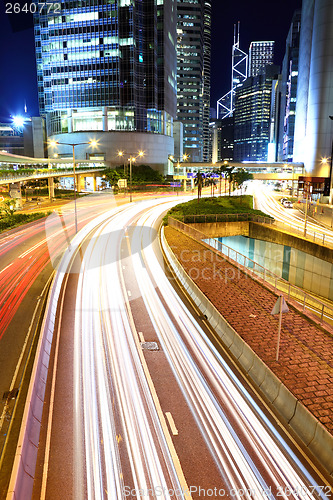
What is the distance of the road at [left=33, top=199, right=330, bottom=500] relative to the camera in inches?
352

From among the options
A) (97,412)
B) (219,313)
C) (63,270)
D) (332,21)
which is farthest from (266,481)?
(332,21)

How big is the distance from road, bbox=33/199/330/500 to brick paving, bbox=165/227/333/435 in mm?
1346

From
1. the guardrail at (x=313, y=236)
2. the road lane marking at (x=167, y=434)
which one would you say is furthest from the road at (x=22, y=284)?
the guardrail at (x=313, y=236)

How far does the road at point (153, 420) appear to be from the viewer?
894cm

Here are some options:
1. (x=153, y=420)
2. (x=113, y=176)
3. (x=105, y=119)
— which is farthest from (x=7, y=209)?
(x=105, y=119)

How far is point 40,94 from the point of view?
538 ft

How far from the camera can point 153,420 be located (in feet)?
36.5

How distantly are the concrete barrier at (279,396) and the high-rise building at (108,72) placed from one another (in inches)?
4355

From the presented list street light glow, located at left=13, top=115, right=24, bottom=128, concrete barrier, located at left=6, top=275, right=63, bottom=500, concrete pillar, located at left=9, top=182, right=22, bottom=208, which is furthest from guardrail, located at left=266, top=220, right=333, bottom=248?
street light glow, located at left=13, top=115, right=24, bottom=128

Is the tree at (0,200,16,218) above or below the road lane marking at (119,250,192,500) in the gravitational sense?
above

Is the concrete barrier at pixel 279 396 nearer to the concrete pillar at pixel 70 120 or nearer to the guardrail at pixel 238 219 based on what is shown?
the guardrail at pixel 238 219

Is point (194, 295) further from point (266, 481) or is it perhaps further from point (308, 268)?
point (308, 268)

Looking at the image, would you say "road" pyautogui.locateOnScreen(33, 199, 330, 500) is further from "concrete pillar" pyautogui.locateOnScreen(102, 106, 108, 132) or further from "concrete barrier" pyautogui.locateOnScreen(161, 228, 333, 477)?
"concrete pillar" pyautogui.locateOnScreen(102, 106, 108, 132)

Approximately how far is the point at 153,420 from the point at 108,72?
123 m
